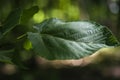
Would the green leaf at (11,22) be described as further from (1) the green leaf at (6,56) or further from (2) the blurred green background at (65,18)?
(2) the blurred green background at (65,18)

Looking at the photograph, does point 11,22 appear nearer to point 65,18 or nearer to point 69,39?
point 69,39

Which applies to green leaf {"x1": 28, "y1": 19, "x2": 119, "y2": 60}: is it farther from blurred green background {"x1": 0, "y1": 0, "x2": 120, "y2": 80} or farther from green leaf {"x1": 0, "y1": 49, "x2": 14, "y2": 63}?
blurred green background {"x1": 0, "y1": 0, "x2": 120, "y2": 80}

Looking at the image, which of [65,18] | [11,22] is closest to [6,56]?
[11,22]

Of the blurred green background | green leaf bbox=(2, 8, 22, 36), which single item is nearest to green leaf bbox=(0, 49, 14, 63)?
green leaf bbox=(2, 8, 22, 36)

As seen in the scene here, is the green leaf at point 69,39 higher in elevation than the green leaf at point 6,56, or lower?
higher

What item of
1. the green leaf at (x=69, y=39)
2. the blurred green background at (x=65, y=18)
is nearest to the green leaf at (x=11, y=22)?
the green leaf at (x=69, y=39)

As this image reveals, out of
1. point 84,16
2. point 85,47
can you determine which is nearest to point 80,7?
point 84,16

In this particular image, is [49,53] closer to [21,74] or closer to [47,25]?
[47,25]

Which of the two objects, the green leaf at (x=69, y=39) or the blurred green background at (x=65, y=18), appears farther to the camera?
the blurred green background at (x=65, y=18)

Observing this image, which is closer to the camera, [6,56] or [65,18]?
[6,56]
